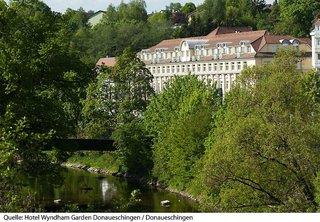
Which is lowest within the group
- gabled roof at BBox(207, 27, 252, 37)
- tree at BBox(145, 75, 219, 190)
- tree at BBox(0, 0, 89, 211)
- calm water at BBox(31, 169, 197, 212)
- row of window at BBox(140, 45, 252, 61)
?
calm water at BBox(31, 169, 197, 212)

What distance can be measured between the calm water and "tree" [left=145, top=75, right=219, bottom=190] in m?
1.09

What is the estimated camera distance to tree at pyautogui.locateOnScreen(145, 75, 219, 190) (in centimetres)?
2752

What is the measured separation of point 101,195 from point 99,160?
378 inches

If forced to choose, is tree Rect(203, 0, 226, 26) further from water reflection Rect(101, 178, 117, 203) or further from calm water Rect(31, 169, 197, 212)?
water reflection Rect(101, 178, 117, 203)

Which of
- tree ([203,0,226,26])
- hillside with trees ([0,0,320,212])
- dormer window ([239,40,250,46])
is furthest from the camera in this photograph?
tree ([203,0,226,26])

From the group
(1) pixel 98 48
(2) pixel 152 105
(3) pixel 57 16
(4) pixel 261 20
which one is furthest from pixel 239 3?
(3) pixel 57 16

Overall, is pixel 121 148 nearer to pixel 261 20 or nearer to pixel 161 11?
pixel 261 20

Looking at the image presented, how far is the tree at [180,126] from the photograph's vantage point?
27516 mm

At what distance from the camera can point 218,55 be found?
49.6 m

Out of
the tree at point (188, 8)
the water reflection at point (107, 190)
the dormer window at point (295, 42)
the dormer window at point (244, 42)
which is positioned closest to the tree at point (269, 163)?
the water reflection at point (107, 190)

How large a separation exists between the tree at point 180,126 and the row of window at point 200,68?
13.0 metres

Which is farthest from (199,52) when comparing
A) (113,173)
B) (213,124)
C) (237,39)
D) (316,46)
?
(213,124)

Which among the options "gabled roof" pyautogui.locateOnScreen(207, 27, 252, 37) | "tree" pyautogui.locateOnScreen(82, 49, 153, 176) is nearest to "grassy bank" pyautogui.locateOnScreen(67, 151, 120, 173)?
"tree" pyautogui.locateOnScreen(82, 49, 153, 176)

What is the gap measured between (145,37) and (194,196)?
3620 cm
